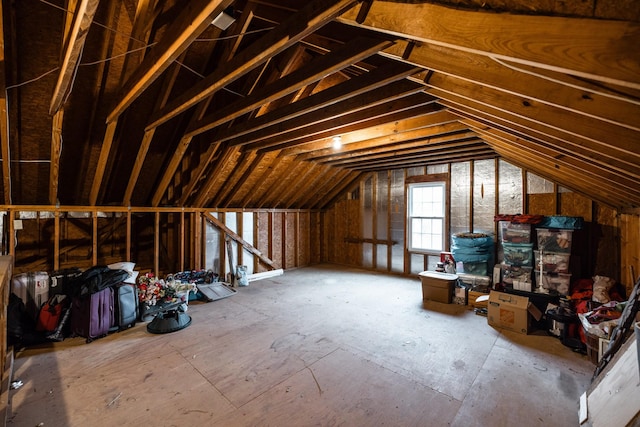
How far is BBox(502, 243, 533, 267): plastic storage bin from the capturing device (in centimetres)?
368

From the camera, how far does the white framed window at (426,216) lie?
570 cm

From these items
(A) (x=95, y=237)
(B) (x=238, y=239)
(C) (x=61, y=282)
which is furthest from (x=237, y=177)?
(C) (x=61, y=282)

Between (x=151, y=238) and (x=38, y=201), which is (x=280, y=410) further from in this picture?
(x=151, y=238)

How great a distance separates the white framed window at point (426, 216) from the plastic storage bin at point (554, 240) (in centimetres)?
204

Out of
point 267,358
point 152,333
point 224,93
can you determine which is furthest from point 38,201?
point 267,358

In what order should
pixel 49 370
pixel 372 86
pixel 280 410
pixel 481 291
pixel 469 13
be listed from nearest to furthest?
1. pixel 469 13
2. pixel 280 410
3. pixel 372 86
4. pixel 49 370
5. pixel 481 291

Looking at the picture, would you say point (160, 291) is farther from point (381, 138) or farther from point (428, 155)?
point (428, 155)

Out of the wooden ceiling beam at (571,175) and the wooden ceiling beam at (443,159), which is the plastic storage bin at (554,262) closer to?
the wooden ceiling beam at (571,175)

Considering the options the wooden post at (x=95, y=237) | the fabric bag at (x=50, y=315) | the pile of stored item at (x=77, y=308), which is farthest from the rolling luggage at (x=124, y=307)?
the wooden post at (x=95, y=237)

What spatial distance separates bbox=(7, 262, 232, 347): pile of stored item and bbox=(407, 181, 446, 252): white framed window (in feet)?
15.8

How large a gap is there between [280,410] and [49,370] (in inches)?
91.2

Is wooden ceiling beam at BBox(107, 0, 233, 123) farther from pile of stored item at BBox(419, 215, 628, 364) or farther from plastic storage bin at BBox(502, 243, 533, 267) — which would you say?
plastic storage bin at BBox(502, 243, 533, 267)

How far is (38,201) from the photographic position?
14.0 feet

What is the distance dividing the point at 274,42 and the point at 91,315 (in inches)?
141
